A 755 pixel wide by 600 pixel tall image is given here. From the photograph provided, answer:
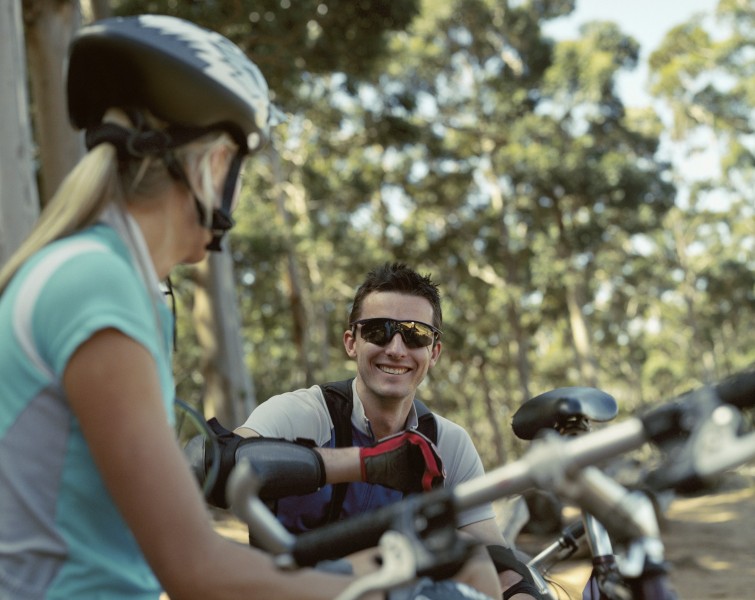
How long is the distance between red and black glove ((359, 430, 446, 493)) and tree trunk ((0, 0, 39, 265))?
4686mm

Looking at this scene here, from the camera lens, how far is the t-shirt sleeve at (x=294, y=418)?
112 inches

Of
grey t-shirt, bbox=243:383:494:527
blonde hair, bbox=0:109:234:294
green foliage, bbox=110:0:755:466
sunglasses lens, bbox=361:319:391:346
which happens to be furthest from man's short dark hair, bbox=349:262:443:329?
green foliage, bbox=110:0:755:466

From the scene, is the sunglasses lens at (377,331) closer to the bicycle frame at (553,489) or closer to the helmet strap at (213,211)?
the helmet strap at (213,211)

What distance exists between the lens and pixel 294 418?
2.86 metres

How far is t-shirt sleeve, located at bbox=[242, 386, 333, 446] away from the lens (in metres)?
2.84

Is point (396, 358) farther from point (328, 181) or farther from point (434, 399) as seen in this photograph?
point (434, 399)

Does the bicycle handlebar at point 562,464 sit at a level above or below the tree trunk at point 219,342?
above

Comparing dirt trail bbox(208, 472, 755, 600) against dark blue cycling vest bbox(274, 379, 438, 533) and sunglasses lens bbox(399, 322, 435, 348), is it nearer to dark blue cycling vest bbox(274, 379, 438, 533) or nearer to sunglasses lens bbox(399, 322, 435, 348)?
dark blue cycling vest bbox(274, 379, 438, 533)

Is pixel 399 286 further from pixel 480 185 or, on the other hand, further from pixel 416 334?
pixel 480 185

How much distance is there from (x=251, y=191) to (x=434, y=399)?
37.6ft

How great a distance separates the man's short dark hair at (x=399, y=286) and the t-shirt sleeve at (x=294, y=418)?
0.47m

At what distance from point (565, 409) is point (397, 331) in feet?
4.44

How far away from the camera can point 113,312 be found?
1.17 m

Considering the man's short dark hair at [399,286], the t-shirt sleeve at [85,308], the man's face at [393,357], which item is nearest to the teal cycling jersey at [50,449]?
the t-shirt sleeve at [85,308]
